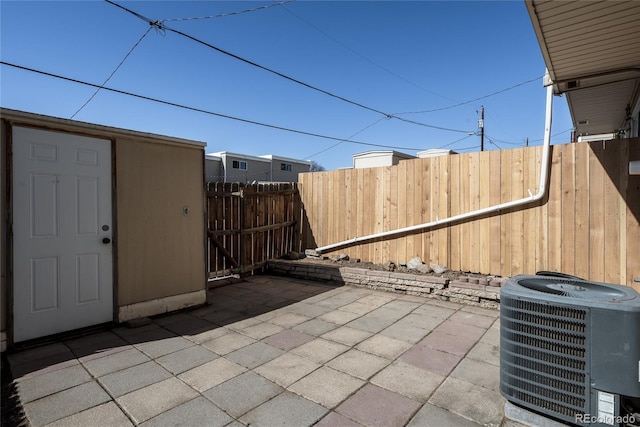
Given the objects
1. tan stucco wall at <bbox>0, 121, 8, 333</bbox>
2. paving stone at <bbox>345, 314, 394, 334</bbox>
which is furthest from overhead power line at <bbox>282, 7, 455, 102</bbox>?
paving stone at <bbox>345, 314, 394, 334</bbox>

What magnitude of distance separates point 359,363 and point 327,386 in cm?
49

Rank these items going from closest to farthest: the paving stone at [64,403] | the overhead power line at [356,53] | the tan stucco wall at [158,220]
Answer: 1. the paving stone at [64,403]
2. the tan stucco wall at [158,220]
3. the overhead power line at [356,53]

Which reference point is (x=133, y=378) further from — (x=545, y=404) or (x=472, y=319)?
(x=472, y=319)

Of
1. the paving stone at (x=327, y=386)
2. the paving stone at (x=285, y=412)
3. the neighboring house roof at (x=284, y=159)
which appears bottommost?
the paving stone at (x=327, y=386)

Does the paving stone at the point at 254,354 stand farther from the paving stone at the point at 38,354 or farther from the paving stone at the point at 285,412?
the paving stone at the point at 38,354

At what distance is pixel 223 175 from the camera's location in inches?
868

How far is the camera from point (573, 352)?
1.80m

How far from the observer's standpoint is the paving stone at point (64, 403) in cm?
212

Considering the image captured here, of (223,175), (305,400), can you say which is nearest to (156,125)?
(305,400)

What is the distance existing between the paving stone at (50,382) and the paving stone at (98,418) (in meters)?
0.50

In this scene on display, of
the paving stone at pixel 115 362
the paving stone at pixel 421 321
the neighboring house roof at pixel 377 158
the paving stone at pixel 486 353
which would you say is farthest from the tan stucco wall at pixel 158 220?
the neighboring house roof at pixel 377 158

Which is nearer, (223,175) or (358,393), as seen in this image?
(358,393)

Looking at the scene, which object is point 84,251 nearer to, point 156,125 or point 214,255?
point 214,255

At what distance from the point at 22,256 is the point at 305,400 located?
330cm
